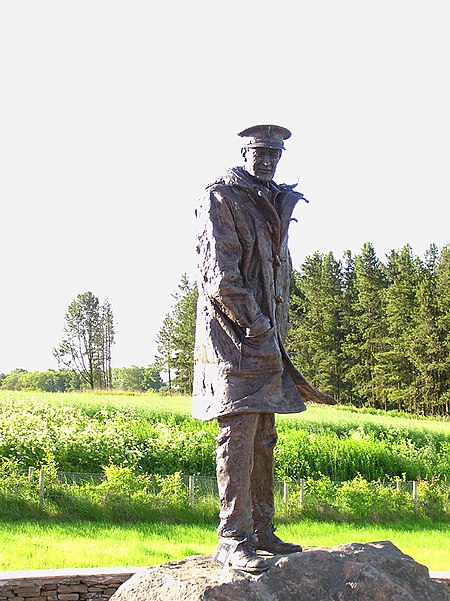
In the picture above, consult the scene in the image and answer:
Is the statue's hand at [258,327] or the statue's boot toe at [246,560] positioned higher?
the statue's hand at [258,327]

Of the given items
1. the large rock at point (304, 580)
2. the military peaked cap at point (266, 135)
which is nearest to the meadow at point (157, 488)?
the large rock at point (304, 580)

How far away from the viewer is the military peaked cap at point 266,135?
4.62 m

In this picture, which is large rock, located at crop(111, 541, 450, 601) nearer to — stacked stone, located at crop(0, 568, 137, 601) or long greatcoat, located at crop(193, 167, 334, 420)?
long greatcoat, located at crop(193, 167, 334, 420)

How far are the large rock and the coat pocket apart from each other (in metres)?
1.02

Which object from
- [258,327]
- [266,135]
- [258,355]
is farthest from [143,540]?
[266,135]

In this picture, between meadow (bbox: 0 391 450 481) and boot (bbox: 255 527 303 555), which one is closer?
boot (bbox: 255 527 303 555)

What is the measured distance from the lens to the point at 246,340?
4.41 m

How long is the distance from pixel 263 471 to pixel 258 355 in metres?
0.82

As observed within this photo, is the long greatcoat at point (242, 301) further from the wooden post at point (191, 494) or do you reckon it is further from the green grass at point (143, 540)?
the wooden post at point (191, 494)

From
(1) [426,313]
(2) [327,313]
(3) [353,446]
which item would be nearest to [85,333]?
(2) [327,313]

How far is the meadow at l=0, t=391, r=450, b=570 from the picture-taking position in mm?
8957

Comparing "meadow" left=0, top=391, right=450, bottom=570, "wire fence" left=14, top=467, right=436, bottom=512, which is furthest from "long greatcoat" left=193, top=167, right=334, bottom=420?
"wire fence" left=14, top=467, right=436, bottom=512

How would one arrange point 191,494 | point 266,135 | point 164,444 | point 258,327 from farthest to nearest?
point 164,444
point 191,494
point 266,135
point 258,327

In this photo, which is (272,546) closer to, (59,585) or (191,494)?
(59,585)
